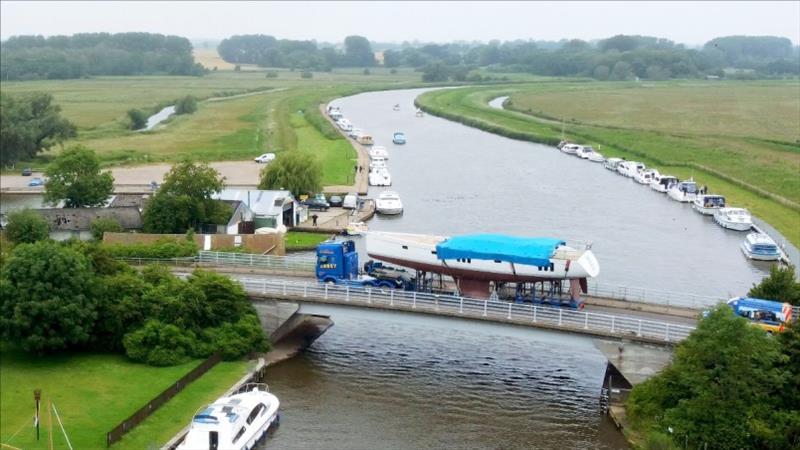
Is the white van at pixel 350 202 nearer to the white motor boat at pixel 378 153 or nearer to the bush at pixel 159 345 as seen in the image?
the white motor boat at pixel 378 153

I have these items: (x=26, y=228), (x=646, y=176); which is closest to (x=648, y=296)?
(x=26, y=228)

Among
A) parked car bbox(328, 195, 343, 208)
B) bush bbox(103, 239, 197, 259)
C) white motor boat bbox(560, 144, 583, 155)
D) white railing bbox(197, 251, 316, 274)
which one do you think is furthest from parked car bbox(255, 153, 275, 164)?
white railing bbox(197, 251, 316, 274)

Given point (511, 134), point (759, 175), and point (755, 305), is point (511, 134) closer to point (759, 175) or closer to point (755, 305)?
point (759, 175)

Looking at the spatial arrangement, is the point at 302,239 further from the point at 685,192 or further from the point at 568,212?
the point at 685,192

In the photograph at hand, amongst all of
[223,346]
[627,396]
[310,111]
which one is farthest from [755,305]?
[310,111]

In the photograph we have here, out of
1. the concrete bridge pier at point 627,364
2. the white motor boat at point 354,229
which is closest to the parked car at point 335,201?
the white motor boat at point 354,229
